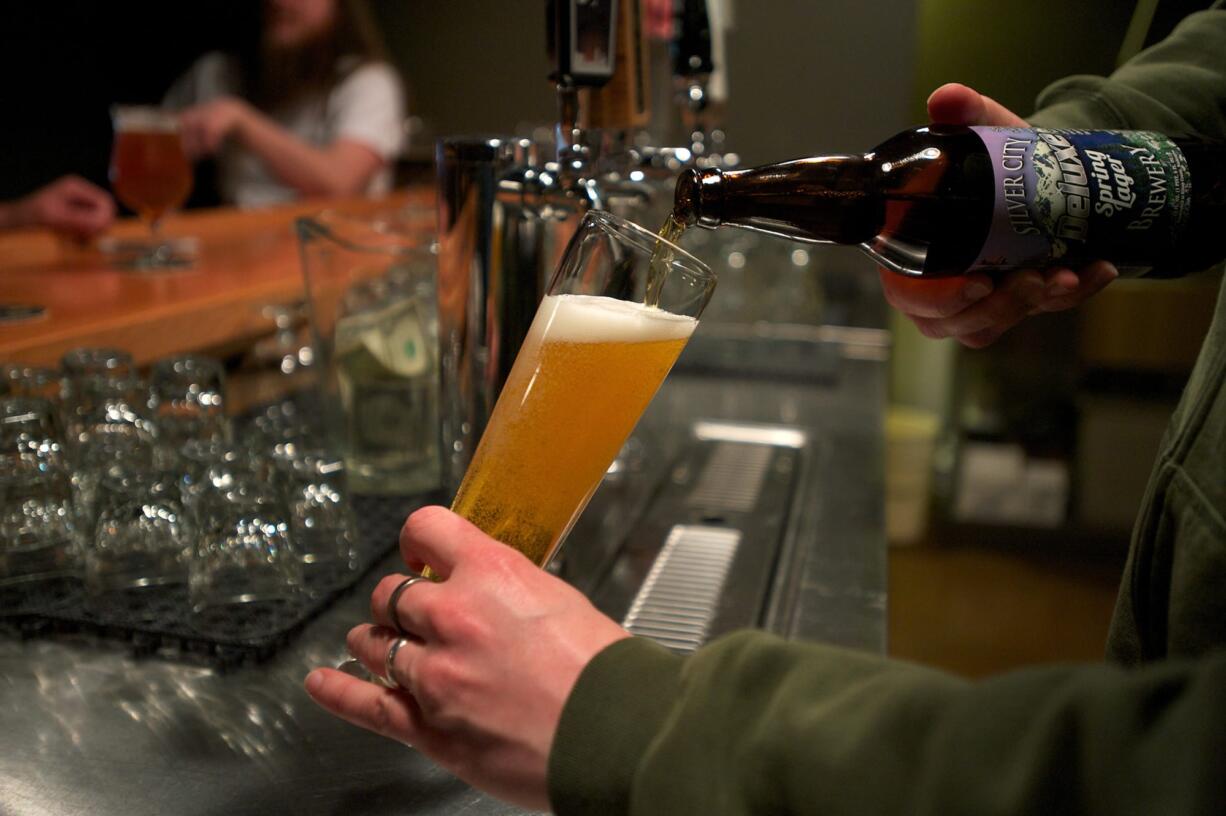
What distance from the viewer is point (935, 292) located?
878 mm

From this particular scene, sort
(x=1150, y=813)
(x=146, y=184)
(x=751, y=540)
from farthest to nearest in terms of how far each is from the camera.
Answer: (x=146, y=184) < (x=751, y=540) < (x=1150, y=813)

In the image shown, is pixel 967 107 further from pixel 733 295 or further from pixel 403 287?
pixel 733 295

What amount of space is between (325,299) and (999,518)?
2.61 m

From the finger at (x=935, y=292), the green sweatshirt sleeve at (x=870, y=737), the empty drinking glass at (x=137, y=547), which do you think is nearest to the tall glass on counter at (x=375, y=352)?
the empty drinking glass at (x=137, y=547)

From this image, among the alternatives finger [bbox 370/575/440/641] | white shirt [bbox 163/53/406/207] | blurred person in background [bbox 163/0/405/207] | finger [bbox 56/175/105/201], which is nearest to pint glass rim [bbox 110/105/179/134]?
finger [bbox 56/175/105/201]

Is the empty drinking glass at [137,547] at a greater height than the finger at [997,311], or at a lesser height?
lesser

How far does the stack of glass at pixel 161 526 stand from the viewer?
2.80 feet

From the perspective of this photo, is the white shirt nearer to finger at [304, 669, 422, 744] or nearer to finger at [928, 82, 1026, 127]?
finger at [928, 82, 1026, 127]

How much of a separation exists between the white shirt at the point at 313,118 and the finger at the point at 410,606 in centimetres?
331

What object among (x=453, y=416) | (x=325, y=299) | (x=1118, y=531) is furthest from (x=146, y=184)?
(x=1118, y=531)

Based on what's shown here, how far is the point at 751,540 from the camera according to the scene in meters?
1.11

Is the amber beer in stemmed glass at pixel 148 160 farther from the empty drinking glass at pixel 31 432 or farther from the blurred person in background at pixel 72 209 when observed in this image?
the empty drinking glass at pixel 31 432

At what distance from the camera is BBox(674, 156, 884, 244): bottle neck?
0.75m

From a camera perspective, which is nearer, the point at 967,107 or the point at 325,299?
the point at 967,107
